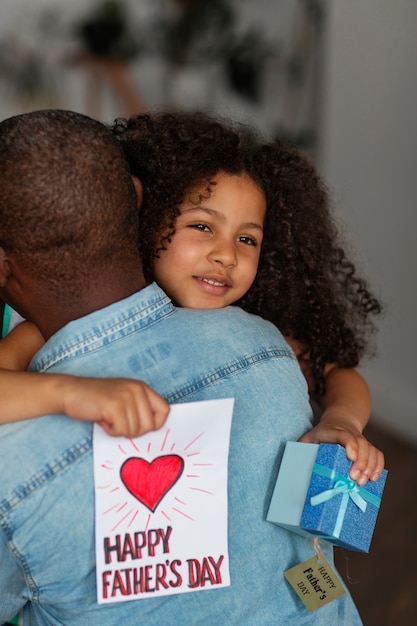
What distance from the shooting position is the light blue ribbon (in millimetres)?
900

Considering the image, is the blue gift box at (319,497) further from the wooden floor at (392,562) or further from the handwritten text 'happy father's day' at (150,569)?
the wooden floor at (392,562)

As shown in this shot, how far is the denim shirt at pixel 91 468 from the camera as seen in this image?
817 millimetres

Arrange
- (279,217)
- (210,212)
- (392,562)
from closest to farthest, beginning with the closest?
(210,212)
(279,217)
(392,562)

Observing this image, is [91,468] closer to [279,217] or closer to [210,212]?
[210,212]

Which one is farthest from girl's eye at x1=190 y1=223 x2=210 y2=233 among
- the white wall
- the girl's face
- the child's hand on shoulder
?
the white wall

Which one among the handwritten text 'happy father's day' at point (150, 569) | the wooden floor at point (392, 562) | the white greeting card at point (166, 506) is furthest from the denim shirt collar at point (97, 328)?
the wooden floor at point (392, 562)

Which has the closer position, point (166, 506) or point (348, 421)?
point (166, 506)

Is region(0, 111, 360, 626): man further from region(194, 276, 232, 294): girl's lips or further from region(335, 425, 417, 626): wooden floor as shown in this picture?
region(335, 425, 417, 626): wooden floor

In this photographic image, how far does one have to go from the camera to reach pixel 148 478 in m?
0.85

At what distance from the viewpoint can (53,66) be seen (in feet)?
12.5

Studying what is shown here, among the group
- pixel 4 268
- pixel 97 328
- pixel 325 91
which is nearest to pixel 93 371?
pixel 97 328

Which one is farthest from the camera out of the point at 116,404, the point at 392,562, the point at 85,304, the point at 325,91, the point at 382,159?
the point at 325,91

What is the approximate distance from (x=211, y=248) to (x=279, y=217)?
0.23 metres

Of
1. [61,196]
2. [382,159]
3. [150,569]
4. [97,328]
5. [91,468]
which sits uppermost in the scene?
[61,196]
